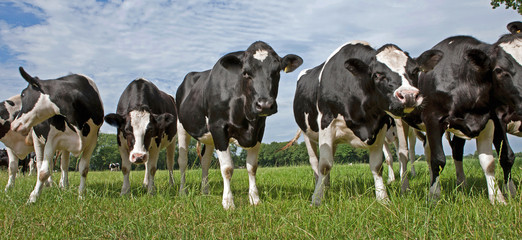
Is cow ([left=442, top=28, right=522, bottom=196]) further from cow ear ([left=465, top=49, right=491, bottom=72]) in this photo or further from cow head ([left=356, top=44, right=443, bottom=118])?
cow head ([left=356, top=44, right=443, bottom=118])

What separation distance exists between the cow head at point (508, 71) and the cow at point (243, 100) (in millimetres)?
2618

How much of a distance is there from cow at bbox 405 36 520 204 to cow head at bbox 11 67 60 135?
6.25 m

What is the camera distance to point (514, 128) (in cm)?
697

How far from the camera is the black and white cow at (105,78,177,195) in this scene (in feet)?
23.9

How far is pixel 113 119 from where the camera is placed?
7.57 meters

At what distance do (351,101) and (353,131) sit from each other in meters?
0.41

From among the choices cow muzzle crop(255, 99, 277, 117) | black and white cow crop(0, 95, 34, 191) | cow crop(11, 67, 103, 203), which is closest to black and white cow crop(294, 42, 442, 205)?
cow muzzle crop(255, 99, 277, 117)

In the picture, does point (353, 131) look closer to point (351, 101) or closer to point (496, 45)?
point (351, 101)

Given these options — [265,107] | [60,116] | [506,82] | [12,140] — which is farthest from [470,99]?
[12,140]

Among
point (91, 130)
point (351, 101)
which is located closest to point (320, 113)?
point (351, 101)

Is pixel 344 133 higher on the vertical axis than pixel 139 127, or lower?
higher

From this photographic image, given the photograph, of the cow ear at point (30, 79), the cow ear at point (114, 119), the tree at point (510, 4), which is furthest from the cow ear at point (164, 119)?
the tree at point (510, 4)

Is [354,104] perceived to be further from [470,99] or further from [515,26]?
[515,26]

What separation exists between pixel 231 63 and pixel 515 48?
148 inches
